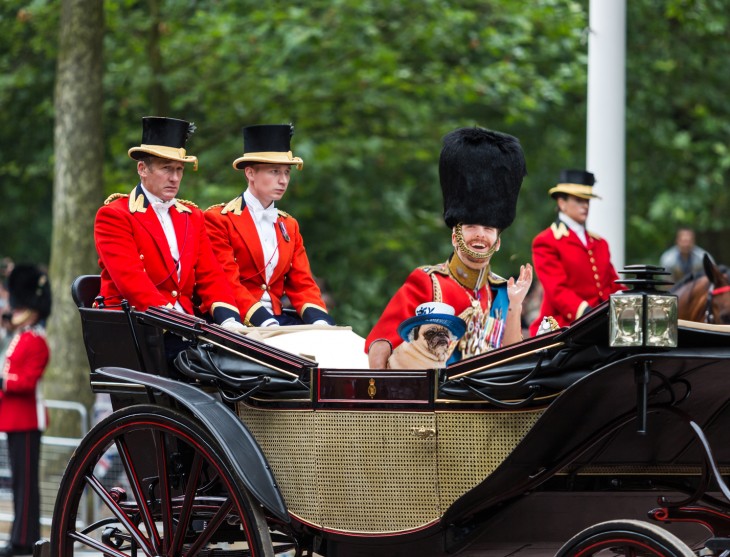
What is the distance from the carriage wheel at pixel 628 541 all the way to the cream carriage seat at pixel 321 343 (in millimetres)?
1372

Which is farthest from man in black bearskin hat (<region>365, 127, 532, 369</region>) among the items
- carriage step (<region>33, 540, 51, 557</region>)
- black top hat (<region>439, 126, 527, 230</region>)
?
carriage step (<region>33, 540, 51, 557</region>)

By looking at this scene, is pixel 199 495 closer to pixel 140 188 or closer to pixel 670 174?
pixel 140 188

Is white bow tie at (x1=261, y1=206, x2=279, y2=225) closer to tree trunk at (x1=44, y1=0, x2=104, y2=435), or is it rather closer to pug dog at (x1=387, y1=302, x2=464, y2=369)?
pug dog at (x1=387, y1=302, x2=464, y2=369)

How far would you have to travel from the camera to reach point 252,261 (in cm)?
629

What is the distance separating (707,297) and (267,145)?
3.45 metres

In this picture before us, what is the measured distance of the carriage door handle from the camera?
15.3 ft

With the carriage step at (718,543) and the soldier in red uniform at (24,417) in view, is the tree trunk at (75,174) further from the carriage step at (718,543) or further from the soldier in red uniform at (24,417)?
the carriage step at (718,543)

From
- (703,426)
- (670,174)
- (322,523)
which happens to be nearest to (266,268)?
(322,523)

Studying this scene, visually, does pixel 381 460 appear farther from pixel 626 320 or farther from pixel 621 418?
pixel 626 320

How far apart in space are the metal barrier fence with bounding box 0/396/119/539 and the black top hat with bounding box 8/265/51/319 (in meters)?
0.92

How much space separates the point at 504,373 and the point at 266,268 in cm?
204

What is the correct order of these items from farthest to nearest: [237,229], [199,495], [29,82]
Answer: [29,82]
[237,229]
[199,495]

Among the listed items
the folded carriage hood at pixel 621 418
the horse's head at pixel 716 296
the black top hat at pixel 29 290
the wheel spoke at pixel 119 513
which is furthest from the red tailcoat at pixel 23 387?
the folded carriage hood at pixel 621 418

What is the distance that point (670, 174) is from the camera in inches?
600
